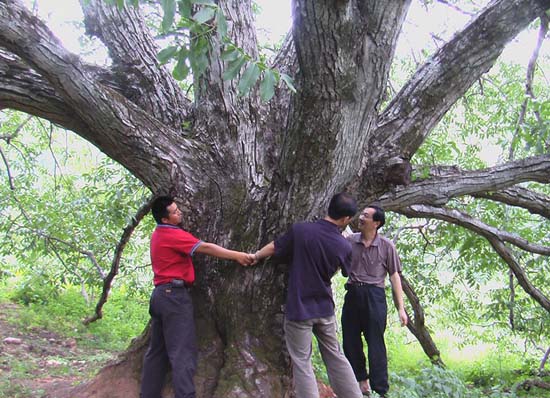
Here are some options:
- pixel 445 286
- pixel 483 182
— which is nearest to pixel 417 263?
pixel 445 286

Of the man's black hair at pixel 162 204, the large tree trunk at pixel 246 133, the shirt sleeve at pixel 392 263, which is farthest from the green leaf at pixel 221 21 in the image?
the shirt sleeve at pixel 392 263

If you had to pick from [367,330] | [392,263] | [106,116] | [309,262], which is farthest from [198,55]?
[367,330]

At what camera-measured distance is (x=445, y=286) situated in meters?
7.71

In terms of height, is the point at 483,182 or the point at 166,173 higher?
the point at 483,182

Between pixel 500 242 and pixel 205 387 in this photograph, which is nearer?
pixel 205 387

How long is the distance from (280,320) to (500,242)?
295cm

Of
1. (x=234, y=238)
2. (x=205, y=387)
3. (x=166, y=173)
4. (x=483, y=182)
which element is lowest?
(x=205, y=387)

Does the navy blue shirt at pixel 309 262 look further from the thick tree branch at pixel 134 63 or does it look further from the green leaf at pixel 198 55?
the green leaf at pixel 198 55

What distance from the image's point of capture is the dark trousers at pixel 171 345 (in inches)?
157

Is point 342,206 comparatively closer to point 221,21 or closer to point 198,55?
point 198,55

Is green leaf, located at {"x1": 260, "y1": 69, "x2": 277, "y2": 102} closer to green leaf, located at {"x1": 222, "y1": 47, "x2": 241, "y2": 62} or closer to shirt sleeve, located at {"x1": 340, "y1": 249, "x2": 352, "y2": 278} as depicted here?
green leaf, located at {"x1": 222, "y1": 47, "x2": 241, "y2": 62}

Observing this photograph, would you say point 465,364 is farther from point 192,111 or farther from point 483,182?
point 192,111

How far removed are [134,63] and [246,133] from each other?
1.15 metres

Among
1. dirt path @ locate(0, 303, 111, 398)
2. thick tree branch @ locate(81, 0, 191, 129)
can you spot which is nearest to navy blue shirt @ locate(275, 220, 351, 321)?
thick tree branch @ locate(81, 0, 191, 129)
